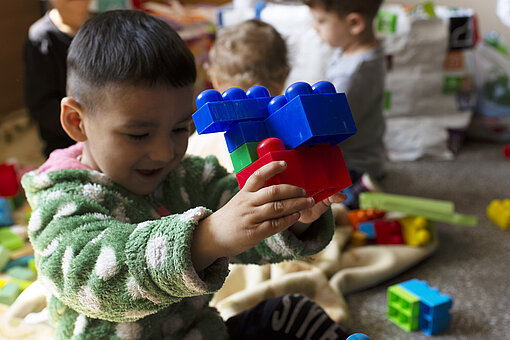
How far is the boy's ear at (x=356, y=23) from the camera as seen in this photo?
1.19 meters

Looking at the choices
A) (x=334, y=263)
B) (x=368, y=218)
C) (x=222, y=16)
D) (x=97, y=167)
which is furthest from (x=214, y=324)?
(x=222, y=16)

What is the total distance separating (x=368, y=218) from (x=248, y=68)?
0.39m

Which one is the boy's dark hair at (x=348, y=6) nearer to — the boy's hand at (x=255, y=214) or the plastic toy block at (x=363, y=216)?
the plastic toy block at (x=363, y=216)

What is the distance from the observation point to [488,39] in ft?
5.56

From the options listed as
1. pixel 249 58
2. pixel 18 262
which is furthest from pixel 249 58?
pixel 18 262

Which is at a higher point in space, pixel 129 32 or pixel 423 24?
pixel 129 32

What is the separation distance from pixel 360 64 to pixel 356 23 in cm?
10

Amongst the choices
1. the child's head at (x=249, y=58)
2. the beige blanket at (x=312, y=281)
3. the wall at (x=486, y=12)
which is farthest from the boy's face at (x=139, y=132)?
the wall at (x=486, y=12)

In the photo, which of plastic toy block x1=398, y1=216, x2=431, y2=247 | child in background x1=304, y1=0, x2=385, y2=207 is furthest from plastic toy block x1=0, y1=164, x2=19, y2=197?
plastic toy block x1=398, y1=216, x2=431, y2=247

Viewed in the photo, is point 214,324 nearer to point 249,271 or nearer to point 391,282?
point 249,271

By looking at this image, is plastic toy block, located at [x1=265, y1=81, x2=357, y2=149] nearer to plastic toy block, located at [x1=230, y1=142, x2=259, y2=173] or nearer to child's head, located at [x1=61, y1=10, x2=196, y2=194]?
plastic toy block, located at [x1=230, y1=142, x2=259, y2=173]

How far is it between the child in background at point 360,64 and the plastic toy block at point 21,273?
624mm

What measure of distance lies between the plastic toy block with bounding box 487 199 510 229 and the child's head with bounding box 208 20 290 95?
0.53m

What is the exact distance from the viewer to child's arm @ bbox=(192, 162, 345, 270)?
0.37m
